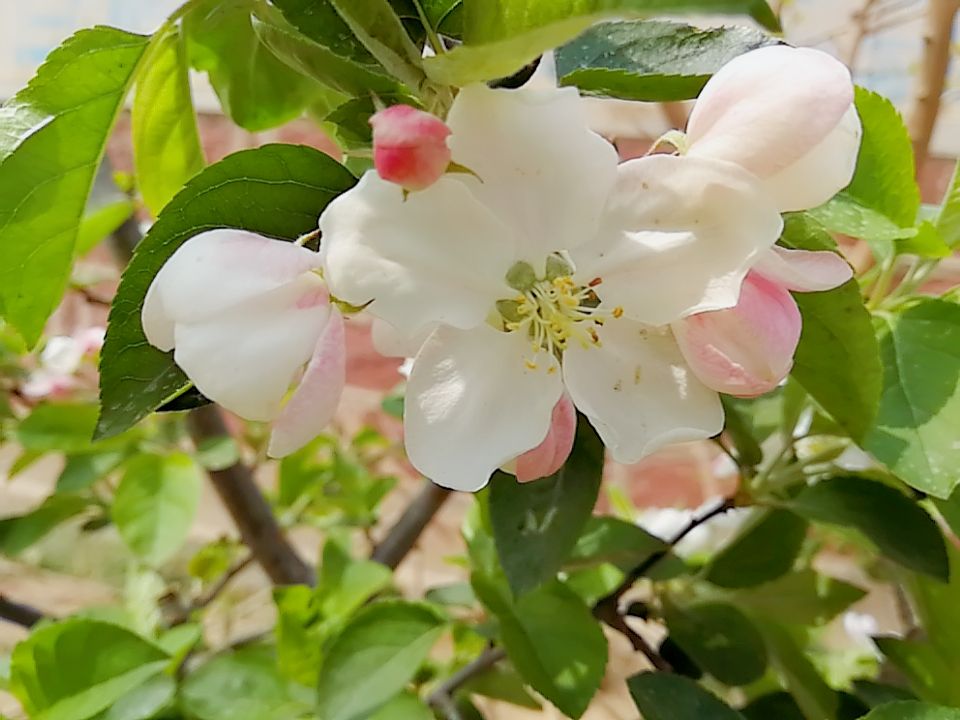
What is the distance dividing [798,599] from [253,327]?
1.55 ft

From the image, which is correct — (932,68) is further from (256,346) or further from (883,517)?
(256,346)

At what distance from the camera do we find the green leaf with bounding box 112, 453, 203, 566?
0.67 metres

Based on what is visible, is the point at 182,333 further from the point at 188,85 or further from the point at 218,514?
the point at 218,514

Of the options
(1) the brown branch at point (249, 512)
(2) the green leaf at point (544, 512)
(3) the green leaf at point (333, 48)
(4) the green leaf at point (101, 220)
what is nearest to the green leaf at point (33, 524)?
(1) the brown branch at point (249, 512)

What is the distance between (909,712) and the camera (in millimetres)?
347

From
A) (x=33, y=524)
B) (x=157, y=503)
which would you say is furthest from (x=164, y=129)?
(x=33, y=524)

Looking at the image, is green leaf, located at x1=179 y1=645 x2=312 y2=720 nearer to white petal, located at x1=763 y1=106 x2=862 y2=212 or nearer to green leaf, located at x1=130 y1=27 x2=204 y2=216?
green leaf, located at x1=130 y1=27 x2=204 y2=216

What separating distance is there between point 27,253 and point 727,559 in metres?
0.43

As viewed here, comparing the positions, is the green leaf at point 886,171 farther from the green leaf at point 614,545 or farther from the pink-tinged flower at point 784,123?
the green leaf at point 614,545

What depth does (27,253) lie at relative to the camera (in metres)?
0.33

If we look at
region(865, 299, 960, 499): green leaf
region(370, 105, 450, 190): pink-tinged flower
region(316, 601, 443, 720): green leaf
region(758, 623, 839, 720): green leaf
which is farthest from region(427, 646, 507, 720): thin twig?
region(370, 105, 450, 190): pink-tinged flower

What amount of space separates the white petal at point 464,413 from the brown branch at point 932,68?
466 mm

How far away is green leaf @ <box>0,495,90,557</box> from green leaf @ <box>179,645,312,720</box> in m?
0.29

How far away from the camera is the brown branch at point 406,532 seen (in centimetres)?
68
